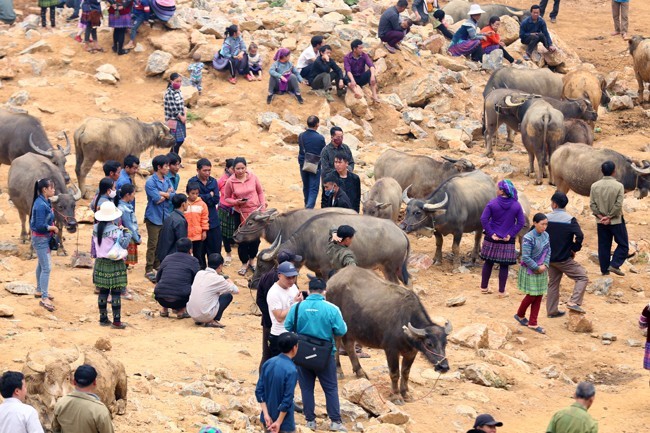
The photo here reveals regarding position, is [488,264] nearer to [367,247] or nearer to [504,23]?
[367,247]

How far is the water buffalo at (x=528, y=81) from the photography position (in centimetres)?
2455

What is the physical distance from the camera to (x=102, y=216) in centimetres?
1290

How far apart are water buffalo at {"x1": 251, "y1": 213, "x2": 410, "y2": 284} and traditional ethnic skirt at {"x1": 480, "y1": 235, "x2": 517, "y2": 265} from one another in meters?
1.29

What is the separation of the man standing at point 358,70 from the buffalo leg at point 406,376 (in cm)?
1198

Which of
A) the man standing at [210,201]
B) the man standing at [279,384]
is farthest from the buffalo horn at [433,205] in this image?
the man standing at [279,384]

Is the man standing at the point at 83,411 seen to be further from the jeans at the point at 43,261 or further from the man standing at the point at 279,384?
the jeans at the point at 43,261

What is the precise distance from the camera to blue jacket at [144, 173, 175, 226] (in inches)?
587

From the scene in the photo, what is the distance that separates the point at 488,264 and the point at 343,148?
8.95ft

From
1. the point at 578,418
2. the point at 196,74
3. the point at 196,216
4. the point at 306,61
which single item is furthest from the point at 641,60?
the point at 578,418

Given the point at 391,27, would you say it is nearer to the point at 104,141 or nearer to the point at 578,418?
the point at 104,141

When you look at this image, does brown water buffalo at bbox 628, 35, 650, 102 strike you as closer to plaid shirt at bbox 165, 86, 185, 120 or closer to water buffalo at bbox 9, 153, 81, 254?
plaid shirt at bbox 165, 86, 185, 120

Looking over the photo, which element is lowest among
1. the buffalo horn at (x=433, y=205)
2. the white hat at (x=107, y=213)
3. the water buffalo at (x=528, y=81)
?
the water buffalo at (x=528, y=81)

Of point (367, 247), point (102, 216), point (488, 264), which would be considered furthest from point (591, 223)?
point (102, 216)

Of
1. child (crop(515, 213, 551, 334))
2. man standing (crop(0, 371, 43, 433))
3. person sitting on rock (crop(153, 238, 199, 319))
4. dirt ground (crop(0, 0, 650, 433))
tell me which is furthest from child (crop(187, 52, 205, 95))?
man standing (crop(0, 371, 43, 433))
